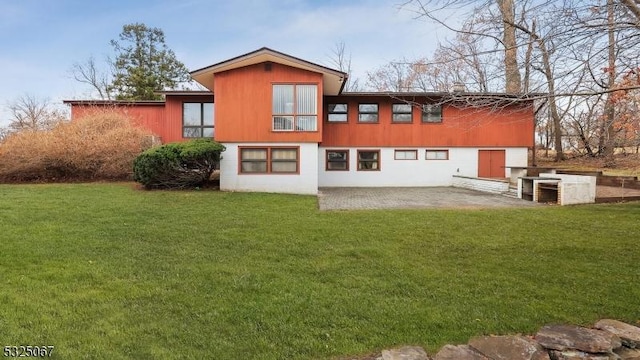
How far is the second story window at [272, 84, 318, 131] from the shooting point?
15602 mm

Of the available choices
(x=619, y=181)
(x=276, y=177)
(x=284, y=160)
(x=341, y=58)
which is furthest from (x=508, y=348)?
(x=341, y=58)

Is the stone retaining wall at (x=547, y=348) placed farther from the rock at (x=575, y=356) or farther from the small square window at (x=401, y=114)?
the small square window at (x=401, y=114)

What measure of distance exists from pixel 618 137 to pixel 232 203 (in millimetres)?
10816

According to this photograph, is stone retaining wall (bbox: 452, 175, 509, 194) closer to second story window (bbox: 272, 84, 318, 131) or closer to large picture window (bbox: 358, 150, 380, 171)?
large picture window (bbox: 358, 150, 380, 171)

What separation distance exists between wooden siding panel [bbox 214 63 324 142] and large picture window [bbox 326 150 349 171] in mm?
4535

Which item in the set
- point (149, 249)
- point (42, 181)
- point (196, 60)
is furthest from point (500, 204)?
point (196, 60)

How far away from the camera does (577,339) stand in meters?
3.24

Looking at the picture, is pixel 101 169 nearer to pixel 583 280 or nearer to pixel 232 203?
pixel 232 203

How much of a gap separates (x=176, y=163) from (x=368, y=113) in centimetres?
971

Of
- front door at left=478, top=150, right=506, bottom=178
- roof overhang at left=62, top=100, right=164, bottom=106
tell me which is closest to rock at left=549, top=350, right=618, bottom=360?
front door at left=478, top=150, right=506, bottom=178

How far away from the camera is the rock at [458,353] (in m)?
2.98

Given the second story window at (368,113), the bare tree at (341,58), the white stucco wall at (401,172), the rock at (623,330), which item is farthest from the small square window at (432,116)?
the rock at (623,330)

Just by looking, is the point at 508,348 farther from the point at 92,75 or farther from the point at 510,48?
the point at 92,75

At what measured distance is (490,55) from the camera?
17.4 ft
